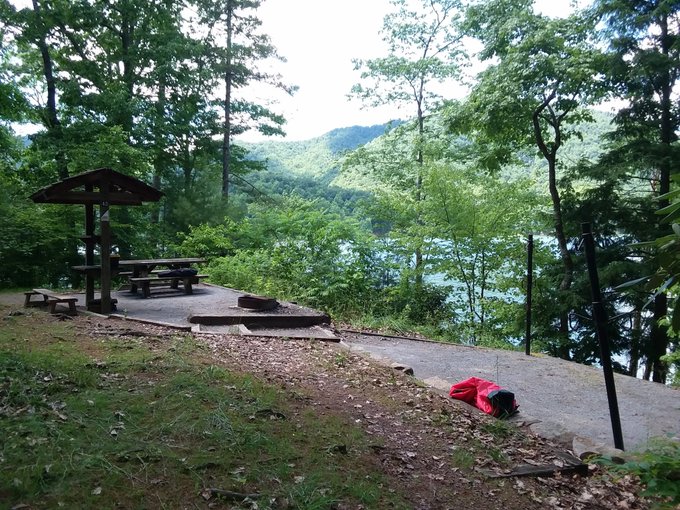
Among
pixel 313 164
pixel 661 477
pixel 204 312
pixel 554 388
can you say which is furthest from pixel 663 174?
pixel 313 164

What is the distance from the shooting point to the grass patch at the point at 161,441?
2.72 m

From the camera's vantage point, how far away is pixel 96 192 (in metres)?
8.42

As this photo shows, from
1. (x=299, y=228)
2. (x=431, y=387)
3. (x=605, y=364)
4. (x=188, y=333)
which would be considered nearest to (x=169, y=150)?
(x=299, y=228)

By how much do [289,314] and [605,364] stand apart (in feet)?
18.5

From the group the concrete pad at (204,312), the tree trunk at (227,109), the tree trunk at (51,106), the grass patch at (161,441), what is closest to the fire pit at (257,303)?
the concrete pad at (204,312)

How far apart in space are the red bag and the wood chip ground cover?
20 cm

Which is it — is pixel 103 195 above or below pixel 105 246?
above

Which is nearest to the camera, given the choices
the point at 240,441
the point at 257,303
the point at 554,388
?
the point at 240,441

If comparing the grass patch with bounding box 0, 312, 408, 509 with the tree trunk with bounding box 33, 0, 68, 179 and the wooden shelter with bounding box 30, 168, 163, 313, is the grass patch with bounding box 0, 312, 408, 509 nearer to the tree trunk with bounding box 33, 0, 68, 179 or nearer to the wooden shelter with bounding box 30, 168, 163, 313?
the wooden shelter with bounding box 30, 168, 163, 313

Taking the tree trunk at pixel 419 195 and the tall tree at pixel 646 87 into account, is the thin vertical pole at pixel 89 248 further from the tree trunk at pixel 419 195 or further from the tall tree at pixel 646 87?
the tall tree at pixel 646 87

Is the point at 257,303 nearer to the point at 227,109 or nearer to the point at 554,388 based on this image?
the point at 554,388

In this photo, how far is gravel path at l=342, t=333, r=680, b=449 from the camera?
5.13 meters

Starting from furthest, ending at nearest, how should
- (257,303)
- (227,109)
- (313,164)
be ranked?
1. (313,164)
2. (227,109)
3. (257,303)

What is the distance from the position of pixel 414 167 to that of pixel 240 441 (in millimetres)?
14065
